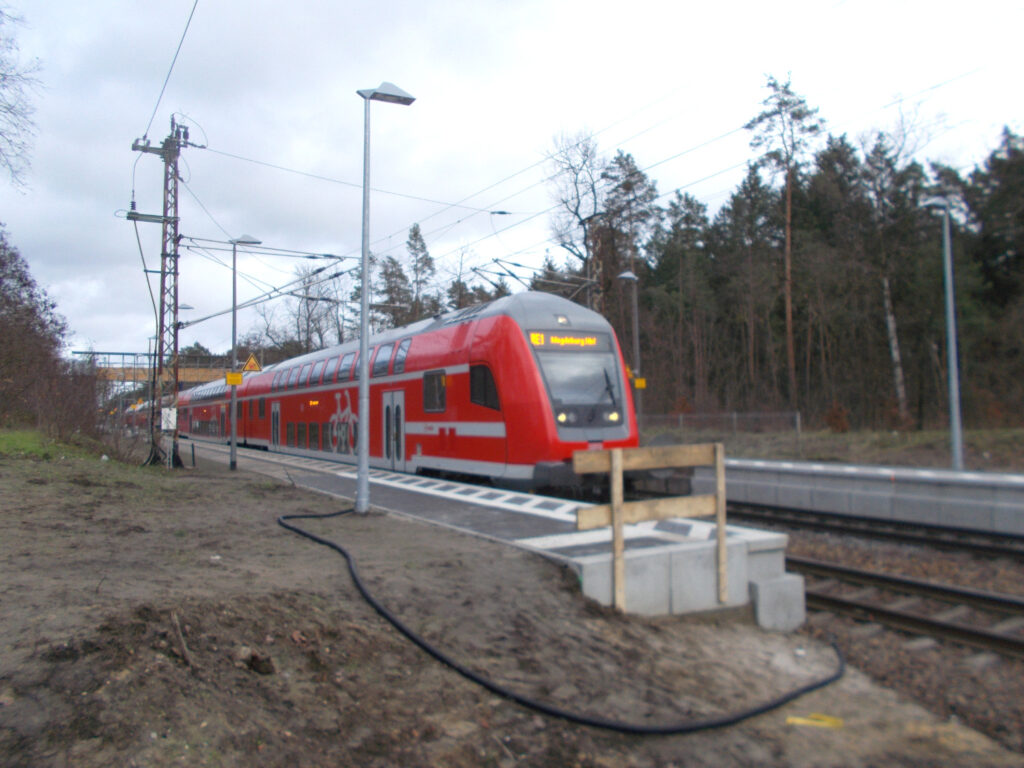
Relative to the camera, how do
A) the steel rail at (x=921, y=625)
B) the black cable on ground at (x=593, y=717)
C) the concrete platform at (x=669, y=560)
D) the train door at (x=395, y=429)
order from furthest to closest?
1. the train door at (x=395, y=429)
2. the concrete platform at (x=669, y=560)
3. the steel rail at (x=921, y=625)
4. the black cable on ground at (x=593, y=717)

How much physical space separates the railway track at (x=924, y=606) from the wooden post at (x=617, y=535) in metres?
2.54

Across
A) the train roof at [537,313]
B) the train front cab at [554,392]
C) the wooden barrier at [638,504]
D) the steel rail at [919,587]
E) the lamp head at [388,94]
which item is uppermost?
the lamp head at [388,94]

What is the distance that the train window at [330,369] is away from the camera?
2073 centimetres

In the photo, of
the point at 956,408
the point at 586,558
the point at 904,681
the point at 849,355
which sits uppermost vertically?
the point at 849,355

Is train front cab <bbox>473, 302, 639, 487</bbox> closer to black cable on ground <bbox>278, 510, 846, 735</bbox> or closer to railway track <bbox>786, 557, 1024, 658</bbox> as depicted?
railway track <bbox>786, 557, 1024, 658</bbox>

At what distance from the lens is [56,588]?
5.33 m

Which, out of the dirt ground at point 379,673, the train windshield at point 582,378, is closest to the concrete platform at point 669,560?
the dirt ground at point 379,673

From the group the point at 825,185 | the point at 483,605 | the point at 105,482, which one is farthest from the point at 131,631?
the point at 825,185

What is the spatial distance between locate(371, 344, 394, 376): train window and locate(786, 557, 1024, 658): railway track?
36.4 feet

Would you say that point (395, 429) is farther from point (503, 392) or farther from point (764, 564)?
point (764, 564)

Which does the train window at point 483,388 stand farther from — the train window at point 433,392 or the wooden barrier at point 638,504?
the wooden barrier at point 638,504

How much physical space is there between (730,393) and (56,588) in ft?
124

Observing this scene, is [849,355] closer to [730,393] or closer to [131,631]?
[730,393]

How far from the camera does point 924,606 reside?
727 centimetres
